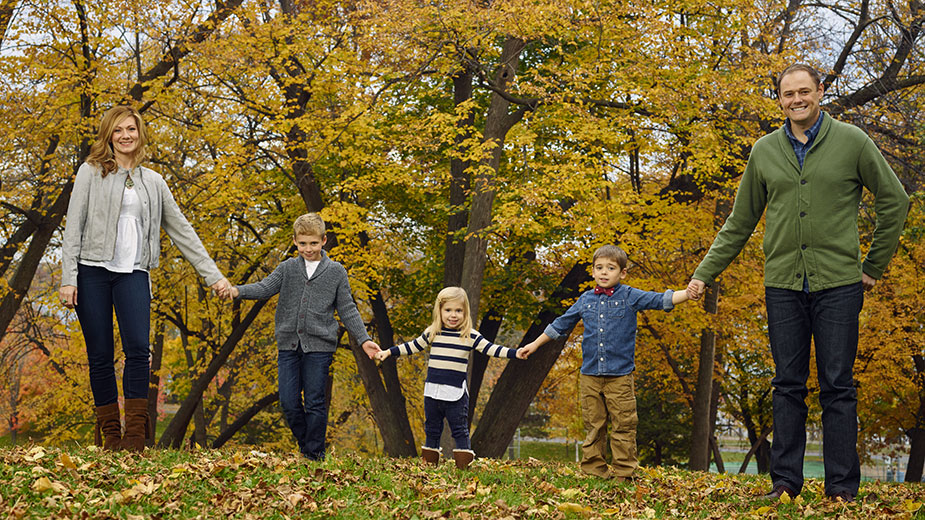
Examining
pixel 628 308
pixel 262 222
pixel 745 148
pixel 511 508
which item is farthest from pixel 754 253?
pixel 511 508

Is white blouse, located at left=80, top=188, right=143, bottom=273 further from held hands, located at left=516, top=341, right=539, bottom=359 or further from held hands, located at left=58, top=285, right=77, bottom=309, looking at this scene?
held hands, located at left=516, top=341, right=539, bottom=359

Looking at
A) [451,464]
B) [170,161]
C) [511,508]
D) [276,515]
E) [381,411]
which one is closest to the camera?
[276,515]

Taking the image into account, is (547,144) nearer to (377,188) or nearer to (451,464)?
(377,188)

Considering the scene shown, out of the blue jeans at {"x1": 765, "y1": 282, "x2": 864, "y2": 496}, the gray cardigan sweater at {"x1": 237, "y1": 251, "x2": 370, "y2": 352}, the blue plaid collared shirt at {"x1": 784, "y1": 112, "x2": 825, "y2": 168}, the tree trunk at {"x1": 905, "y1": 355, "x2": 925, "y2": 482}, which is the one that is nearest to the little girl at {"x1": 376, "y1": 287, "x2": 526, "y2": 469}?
the gray cardigan sweater at {"x1": 237, "y1": 251, "x2": 370, "y2": 352}

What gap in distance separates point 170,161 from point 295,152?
5102mm

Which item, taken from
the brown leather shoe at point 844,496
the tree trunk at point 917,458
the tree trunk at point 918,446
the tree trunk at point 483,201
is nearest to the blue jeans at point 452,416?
the brown leather shoe at point 844,496

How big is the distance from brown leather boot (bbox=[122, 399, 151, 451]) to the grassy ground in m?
0.13

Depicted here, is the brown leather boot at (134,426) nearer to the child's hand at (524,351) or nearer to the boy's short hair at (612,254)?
the child's hand at (524,351)

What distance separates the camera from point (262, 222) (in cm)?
1888

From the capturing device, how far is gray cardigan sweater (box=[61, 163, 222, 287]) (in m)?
5.36

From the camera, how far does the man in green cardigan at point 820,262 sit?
485cm

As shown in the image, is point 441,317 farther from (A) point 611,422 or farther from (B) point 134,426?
(B) point 134,426

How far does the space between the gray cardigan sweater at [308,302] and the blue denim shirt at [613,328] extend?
1682 mm

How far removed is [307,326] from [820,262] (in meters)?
3.67
